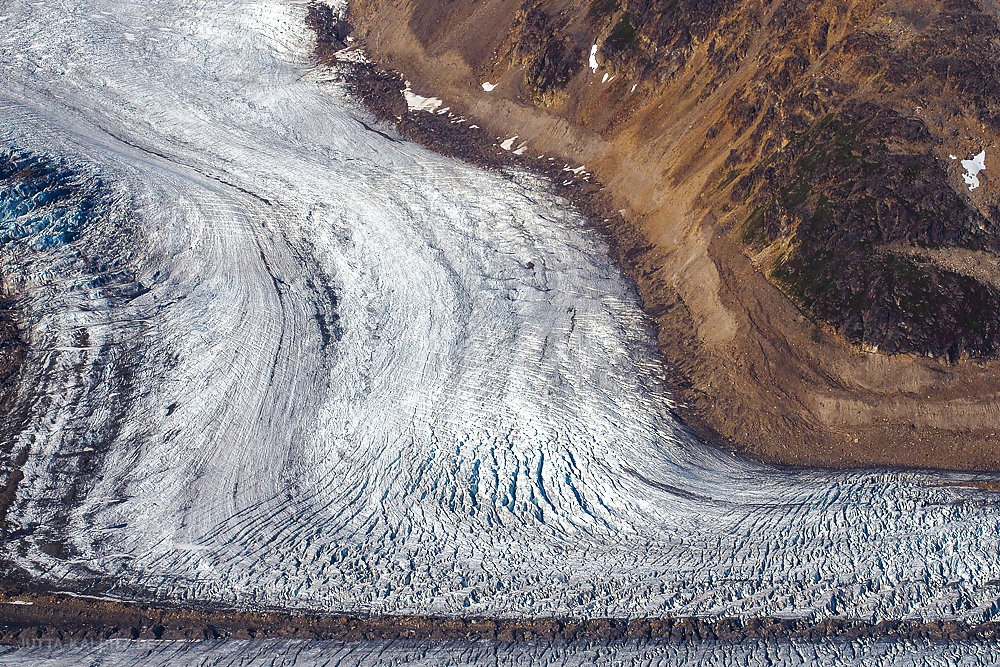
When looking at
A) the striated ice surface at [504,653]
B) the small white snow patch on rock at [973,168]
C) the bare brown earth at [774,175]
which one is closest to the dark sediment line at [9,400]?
the striated ice surface at [504,653]

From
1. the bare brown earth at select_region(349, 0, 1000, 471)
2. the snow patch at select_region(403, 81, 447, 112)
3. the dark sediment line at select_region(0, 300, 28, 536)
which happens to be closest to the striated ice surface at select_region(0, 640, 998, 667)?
the dark sediment line at select_region(0, 300, 28, 536)

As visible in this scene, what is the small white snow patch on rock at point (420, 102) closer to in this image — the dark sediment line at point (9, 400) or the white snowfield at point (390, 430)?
the white snowfield at point (390, 430)

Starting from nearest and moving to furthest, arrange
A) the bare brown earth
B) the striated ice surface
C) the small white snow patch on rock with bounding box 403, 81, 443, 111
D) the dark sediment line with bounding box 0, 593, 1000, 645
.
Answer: the striated ice surface < the dark sediment line with bounding box 0, 593, 1000, 645 < the bare brown earth < the small white snow patch on rock with bounding box 403, 81, 443, 111

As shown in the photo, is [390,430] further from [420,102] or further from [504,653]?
[420,102]

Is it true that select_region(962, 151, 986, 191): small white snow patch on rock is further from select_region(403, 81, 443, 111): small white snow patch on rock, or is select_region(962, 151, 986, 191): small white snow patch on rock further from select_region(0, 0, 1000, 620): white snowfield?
select_region(403, 81, 443, 111): small white snow patch on rock

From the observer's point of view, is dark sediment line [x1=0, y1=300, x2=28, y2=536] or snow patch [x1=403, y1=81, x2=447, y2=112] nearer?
dark sediment line [x1=0, y1=300, x2=28, y2=536]

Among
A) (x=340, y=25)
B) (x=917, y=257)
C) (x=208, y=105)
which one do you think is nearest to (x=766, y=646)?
(x=917, y=257)
